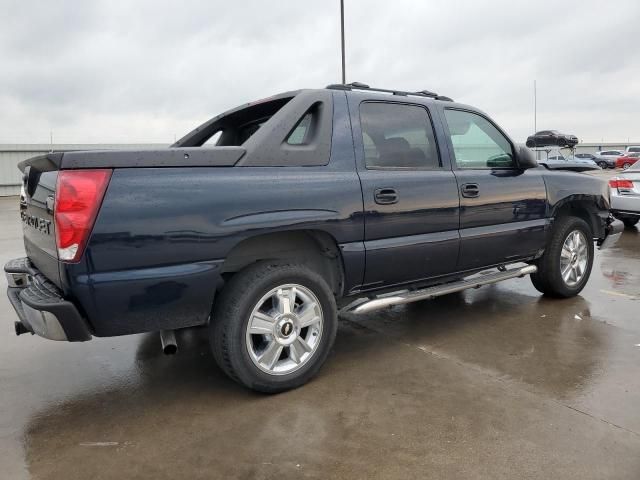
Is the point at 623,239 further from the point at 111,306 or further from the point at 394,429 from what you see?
the point at 111,306

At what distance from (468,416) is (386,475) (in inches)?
28.4

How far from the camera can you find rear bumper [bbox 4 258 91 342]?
8.28 feet

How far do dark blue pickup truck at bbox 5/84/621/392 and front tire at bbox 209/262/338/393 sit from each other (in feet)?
0.03

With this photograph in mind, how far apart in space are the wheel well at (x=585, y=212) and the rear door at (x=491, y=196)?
0.59 meters

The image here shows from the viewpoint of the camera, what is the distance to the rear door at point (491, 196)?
13.2 feet

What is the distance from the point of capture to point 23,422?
9.39ft

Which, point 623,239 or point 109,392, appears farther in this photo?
point 623,239

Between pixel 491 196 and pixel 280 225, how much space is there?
6.44 ft

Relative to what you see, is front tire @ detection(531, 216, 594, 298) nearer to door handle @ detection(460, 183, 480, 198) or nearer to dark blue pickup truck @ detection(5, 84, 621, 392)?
dark blue pickup truck @ detection(5, 84, 621, 392)

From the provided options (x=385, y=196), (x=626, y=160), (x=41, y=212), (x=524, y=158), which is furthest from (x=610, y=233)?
(x=626, y=160)

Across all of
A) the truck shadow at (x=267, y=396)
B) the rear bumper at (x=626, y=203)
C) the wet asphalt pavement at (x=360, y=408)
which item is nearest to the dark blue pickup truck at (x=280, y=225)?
the truck shadow at (x=267, y=396)

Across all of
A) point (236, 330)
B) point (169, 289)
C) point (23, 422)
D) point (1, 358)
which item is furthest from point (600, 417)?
point (1, 358)

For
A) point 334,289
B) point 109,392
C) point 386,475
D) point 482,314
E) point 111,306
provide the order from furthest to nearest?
1. point 482,314
2. point 334,289
3. point 109,392
4. point 111,306
5. point 386,475

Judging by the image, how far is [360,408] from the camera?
2.94 m
